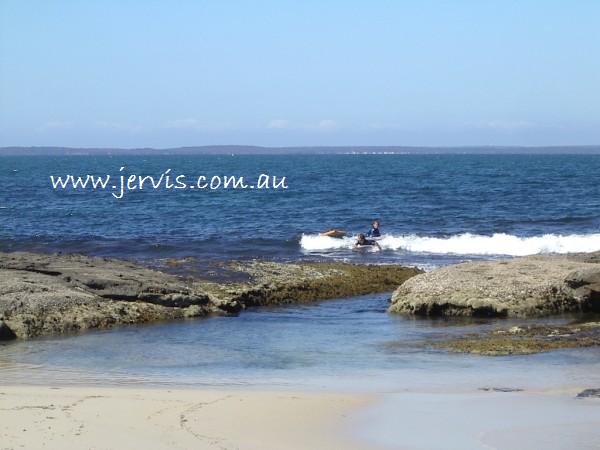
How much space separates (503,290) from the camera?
50.9 ft

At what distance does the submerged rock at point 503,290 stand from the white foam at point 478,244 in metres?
12.8

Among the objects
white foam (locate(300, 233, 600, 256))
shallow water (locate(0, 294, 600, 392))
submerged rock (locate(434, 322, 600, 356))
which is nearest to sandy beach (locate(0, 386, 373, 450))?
shallow water (locate(0, 294, 600, 392))

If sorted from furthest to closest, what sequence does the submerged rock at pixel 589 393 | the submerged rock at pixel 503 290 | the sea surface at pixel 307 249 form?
the submerged rock at pixel 503 290
the sea surface at pixel 307 249
the submerged rock at pixel 589 393

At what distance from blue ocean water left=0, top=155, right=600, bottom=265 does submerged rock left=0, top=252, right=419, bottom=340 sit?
6.58 m

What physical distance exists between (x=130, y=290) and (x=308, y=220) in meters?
23.7

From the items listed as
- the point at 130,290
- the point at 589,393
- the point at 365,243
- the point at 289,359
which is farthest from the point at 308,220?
the point at 589,393

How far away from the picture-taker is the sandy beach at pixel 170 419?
26.3ft

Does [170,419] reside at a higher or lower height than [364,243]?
higher

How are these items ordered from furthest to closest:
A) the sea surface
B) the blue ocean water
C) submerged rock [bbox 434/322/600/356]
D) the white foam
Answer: the white foam → the blue ocean water → submerged rock [bbox 434/322/600/356] → the sea surface

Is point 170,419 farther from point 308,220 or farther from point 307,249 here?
point 308,220

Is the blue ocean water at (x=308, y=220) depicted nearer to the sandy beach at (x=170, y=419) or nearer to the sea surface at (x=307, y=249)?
the sea surface at (x=307, y=249)

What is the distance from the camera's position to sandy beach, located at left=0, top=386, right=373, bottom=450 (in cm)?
801

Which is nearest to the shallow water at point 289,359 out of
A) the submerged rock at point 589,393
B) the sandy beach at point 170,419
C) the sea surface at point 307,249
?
the sea surface at point 307,249

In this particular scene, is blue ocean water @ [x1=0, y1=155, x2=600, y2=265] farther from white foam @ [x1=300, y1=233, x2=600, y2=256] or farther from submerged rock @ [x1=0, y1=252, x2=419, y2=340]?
submerged rock @ [x1=0, y1=252, x2=419, y2=340]
